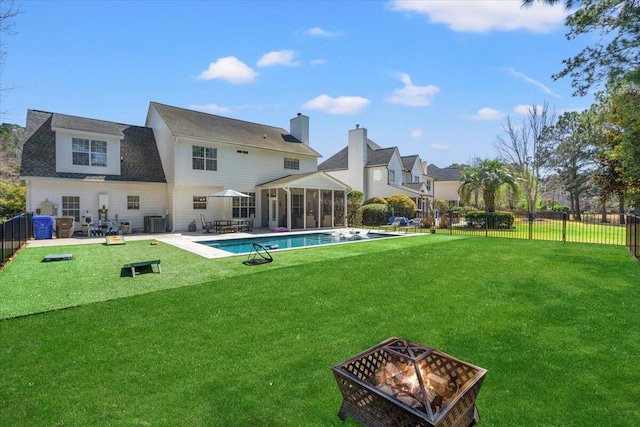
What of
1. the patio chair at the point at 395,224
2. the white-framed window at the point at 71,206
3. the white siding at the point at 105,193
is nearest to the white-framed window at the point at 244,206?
the white siding at the point at 105,193

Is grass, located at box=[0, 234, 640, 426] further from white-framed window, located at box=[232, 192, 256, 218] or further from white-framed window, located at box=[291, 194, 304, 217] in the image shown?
white-framed window, located at box=[291, 194, 304, 217]

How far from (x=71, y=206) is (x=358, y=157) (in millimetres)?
24012

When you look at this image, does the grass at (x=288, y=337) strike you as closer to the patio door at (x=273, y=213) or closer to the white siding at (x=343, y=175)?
the patio door at (x=273, y=213)

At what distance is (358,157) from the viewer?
3281 cm

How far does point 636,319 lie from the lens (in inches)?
199

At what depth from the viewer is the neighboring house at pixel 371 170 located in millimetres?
31812

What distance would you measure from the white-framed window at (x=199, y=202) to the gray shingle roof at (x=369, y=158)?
17.6m

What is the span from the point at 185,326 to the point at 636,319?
7.06m

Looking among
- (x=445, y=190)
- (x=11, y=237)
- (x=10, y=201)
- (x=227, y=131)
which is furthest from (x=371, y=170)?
(x=10, y=201)

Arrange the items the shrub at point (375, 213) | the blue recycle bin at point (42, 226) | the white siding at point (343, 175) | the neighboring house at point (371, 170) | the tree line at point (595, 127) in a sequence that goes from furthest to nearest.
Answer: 1. the white siding at point (343, 175)
2. the neighboring house at point (371, 170)
3. the shrub at point (375, 213)
4. the blue recycle bin at point (42, 226)
5. the tree line at point (595, 127)

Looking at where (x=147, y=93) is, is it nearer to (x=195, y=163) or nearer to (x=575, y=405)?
(x=195, y=163)

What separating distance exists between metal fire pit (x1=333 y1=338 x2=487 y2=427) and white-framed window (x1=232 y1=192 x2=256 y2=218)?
62.4 ft

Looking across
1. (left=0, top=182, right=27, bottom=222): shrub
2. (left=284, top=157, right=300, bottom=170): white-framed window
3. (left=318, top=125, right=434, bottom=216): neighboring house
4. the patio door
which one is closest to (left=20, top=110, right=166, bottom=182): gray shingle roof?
(left=0, top=182, right=27, bottom=222): shrub

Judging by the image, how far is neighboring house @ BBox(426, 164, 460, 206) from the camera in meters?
46.6
